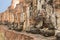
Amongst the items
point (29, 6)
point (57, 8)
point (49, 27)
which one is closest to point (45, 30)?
point (49, 27)

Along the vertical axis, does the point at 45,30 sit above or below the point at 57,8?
below

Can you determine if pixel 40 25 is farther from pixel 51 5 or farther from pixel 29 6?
pixel 29 6

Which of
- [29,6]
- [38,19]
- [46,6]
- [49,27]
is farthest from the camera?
[29,6]

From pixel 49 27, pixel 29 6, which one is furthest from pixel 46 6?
pixel 29 6

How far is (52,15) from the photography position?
34.3 feet

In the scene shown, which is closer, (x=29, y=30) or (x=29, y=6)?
(x=29, y=30)

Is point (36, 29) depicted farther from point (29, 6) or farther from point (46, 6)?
point (29, 6)

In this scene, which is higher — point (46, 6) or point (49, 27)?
point (46, 6)

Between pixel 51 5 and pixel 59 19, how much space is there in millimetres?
1432

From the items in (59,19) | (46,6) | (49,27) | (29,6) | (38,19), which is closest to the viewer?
(59,19)

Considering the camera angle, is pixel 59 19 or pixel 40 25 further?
pixel 40 25

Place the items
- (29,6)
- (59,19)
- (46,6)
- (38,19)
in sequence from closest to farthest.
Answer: (59,19) → (46,6) → (38,19) → (29,6)

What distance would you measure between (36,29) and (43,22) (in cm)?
45

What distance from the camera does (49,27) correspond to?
1077 centimetres
